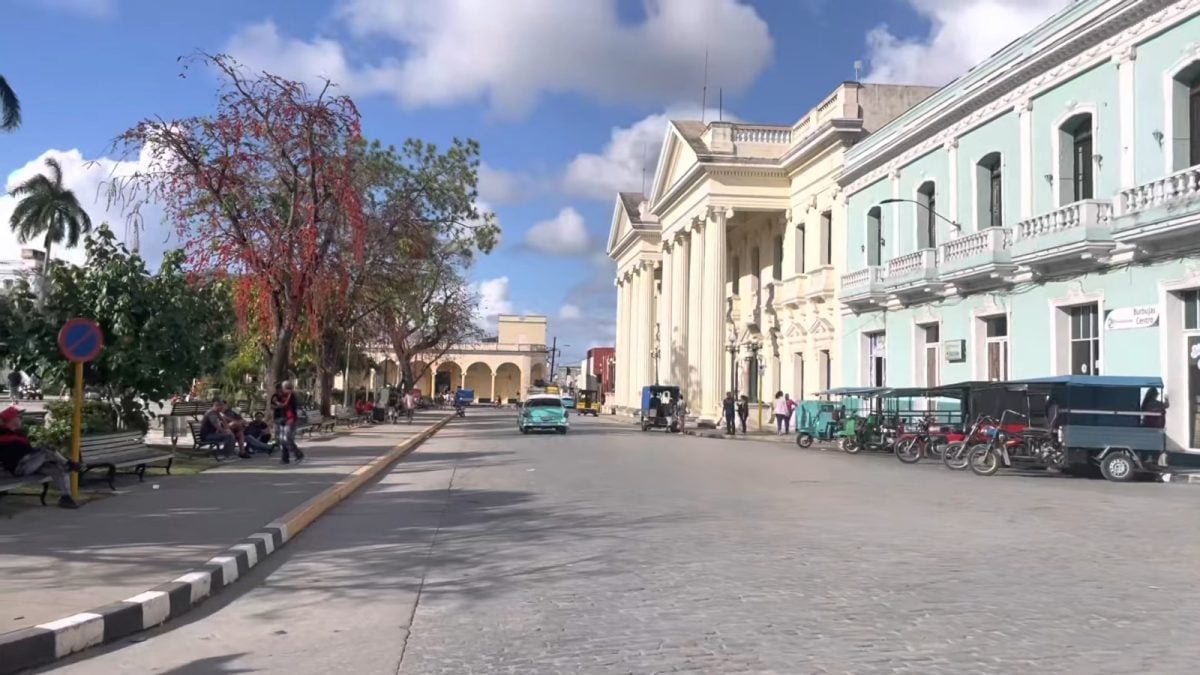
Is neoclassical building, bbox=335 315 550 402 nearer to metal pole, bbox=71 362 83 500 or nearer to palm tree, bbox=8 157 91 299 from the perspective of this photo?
palm tree, bbox=8 157 91 299

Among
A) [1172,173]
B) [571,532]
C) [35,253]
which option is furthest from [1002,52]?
[35,253]

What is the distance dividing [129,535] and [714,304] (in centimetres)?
4009

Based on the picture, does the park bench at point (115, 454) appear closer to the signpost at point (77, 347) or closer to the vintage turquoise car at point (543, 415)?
the signpost at point (77, 347)

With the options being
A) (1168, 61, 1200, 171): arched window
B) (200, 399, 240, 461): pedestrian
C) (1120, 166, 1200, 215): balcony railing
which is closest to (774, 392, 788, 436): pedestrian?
(1120, 166, 1200, 215): balcony railing

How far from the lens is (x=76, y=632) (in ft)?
20.3

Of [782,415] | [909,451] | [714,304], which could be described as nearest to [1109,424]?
[909,451]

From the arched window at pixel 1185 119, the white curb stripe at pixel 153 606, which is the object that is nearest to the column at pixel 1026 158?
the arched window at pixel 1185 119

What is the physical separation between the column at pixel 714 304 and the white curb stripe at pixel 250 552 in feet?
129

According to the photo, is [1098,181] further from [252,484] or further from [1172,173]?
[252,484]

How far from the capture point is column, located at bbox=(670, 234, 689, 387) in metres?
53.2

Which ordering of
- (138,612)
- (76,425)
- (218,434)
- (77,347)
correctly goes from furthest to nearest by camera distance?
(218,434) → (76,425) → (77,347) → (138,612)

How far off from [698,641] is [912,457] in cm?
1839

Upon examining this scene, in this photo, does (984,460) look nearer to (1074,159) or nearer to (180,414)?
(1074,159)

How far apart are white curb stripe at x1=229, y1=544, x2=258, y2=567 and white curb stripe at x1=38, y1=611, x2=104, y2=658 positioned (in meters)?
2.43
